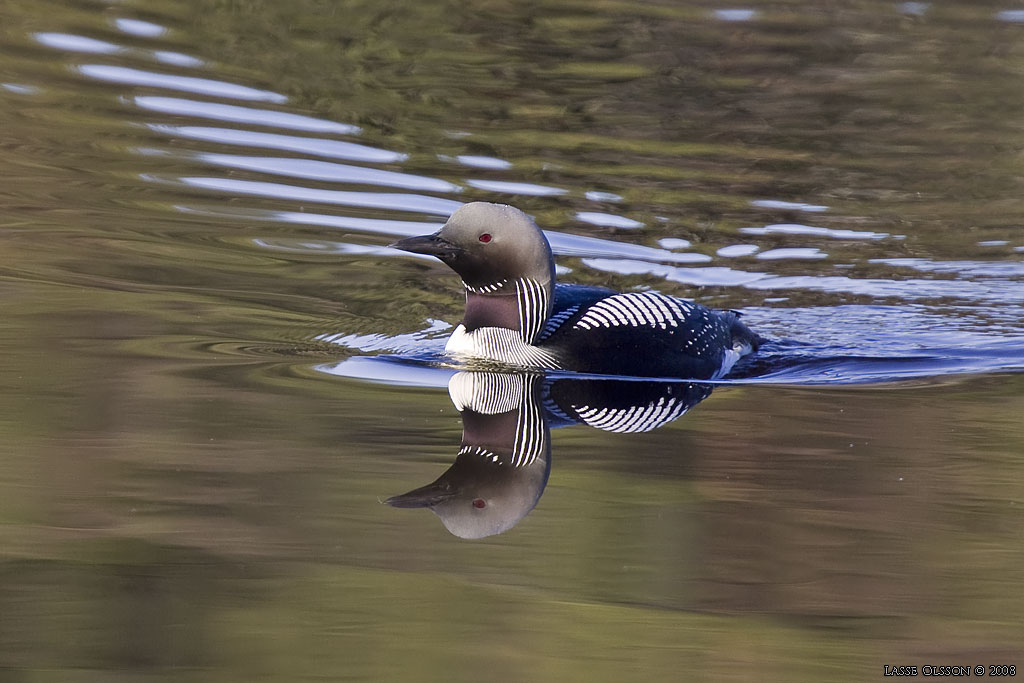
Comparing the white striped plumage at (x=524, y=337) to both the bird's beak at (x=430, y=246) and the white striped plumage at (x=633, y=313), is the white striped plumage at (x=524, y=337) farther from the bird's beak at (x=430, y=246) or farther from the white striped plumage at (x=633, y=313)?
the bird's beak at (x=430, y=246)

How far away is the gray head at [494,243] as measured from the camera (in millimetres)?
5977

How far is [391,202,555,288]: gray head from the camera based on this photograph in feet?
19.6

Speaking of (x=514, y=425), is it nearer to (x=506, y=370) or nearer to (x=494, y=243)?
(x=506, y=370)

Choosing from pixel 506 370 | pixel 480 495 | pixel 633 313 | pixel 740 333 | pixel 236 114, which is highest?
pixel 480 495

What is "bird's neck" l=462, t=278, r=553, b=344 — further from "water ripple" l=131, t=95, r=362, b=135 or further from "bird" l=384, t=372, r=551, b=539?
"water ripple" l=131, t=95, r=362, b=135

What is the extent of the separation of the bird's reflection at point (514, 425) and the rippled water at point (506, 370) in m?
0.02

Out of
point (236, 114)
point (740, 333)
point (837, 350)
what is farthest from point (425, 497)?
point (236, 114)

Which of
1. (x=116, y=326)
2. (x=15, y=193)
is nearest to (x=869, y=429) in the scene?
(x=116, y=326)

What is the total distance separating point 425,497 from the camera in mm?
4254

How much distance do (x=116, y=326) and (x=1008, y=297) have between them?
4486 mm

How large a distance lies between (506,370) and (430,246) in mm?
578

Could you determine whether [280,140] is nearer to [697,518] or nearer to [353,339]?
[353,339]

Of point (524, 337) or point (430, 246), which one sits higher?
point (430, 246)

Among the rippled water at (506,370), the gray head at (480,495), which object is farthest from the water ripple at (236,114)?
the gray head at (480,495)
